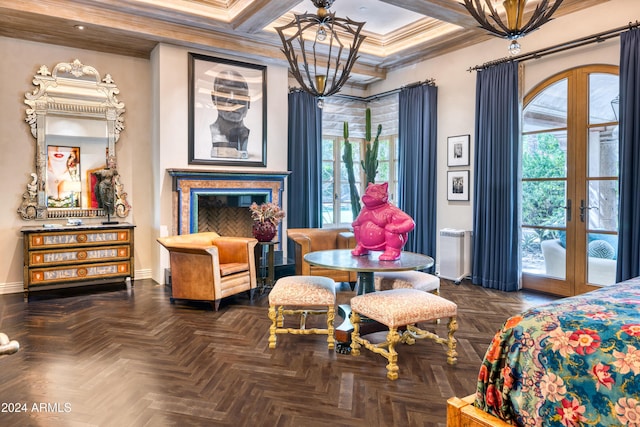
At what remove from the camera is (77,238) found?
4.71 meters

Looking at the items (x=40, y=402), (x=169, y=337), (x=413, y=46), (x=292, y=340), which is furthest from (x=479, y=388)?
(x=413, y=46)

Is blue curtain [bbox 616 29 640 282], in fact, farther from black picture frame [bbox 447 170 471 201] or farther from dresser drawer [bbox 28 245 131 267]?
dresser drawer [bbox 28 245 131 267]

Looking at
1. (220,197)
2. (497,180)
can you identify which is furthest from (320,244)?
(497,180)

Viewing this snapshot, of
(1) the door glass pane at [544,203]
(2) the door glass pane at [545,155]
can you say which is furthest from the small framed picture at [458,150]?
(1) the door glass pane at [544,203]

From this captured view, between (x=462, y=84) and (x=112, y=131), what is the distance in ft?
15.1

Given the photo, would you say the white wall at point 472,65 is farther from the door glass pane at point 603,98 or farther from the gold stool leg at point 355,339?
the gold stool leg at point 355,339

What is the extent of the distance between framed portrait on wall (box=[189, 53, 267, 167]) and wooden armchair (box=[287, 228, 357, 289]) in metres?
1.49

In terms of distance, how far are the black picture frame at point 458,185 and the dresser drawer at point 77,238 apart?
4171mm

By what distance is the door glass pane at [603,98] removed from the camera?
4.12 m

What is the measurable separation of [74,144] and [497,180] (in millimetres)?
5122

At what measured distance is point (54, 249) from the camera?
4.58 metres

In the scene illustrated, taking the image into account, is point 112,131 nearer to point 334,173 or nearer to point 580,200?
point 334,173

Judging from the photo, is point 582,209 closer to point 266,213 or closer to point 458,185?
point 458,185

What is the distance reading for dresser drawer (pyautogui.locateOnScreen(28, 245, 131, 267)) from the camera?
14.7 ft
